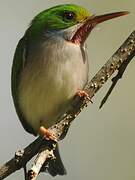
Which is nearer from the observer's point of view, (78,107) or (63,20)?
(78,107)

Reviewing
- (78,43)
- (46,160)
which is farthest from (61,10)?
(46,160)

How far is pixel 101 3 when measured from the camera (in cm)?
454

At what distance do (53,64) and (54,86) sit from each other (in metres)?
0.15

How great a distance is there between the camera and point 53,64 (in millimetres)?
3221

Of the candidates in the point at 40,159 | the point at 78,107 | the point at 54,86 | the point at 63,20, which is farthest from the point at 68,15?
the point at 40,159

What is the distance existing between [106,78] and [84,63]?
1.14 metres

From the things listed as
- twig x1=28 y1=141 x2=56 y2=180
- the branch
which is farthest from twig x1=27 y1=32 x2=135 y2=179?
twig x1=28 y1=141 x2=56 y2=180

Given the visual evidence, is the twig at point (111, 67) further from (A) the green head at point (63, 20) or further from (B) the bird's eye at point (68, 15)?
(B) the bird's eye at point (68, 15)

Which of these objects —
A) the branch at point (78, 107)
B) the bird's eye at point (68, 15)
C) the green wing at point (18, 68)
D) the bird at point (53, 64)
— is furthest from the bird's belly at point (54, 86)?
the branch at point (78, 107)

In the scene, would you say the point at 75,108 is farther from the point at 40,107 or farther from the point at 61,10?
the point at 61,10

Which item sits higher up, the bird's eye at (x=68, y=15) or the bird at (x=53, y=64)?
the bird's eye at (x=68, y=15)

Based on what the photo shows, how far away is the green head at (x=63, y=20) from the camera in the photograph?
3230 mm

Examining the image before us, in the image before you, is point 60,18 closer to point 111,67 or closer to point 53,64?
point 53,64

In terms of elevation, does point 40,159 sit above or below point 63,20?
below
